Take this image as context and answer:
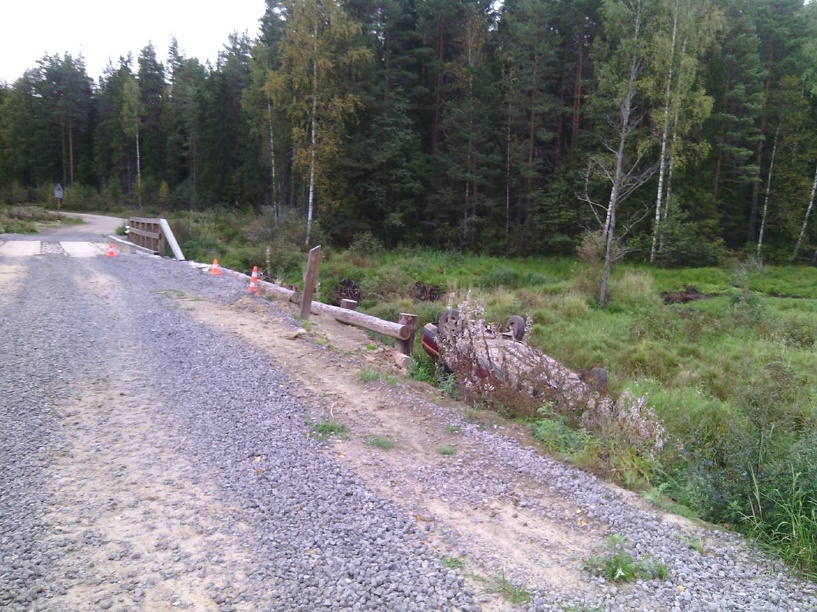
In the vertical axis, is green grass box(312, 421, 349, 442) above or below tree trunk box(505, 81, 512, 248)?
below

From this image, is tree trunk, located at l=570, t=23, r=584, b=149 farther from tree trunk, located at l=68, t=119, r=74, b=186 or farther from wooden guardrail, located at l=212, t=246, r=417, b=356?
tree trunk, located at l=68, t=119, r=74, b=186

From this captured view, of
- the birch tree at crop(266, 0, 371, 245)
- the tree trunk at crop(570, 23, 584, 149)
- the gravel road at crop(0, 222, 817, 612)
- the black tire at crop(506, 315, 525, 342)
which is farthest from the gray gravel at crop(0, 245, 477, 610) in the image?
the tree trunk at crop(570, 23, 584, 149)

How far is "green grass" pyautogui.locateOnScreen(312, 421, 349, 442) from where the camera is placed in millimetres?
5578

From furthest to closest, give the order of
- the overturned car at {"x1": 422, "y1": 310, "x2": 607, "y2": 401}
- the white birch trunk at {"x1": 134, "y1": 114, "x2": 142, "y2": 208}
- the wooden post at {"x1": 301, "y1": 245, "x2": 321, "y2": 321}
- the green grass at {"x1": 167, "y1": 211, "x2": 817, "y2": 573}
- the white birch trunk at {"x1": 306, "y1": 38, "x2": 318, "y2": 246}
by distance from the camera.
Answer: the white birch trunk at {"x1": 134, "y1": 114, "x2": 142, "y2": 208} < the white birch trunk at {"x1": 306, "y1": 38, "x2": 318, "y2": 246} < the wooden post at {"x1": 301, "y1": 245, "x2": 321, "y2": 321} < the overturned car at {"x1": 422, "y1": 310, "x2": 607, "y2": 401} < the green grass at {"x1": 167, "y1": 211, "x2": 817, "y2": 573}

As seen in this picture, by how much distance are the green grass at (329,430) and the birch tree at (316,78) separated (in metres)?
22.4

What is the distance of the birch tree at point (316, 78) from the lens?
2797cm

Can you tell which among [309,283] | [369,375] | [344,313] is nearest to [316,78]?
[309,283]

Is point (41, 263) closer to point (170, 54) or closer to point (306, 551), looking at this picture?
point (306, 551)

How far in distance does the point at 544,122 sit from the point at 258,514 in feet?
113

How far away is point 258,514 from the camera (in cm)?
411

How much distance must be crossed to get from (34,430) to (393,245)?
30489 millimetres

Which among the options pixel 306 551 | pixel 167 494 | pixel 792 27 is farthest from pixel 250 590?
pixel 792 27

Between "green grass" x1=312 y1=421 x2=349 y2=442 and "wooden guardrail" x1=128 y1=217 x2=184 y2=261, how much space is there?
15157 mm

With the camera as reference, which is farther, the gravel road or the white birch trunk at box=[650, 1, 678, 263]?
the white birch trunk at box=[650, 1, 678, 263]
